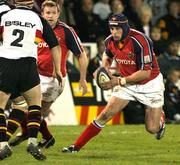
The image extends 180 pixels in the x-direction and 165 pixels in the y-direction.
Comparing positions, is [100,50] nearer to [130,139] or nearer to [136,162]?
[130,139]

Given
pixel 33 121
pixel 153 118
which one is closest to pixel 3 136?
pixel 33 121

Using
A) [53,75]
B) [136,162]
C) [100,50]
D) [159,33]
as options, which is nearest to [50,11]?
[53,75]

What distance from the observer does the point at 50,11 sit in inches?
462

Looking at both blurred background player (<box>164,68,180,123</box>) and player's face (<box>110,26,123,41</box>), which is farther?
blurred background player (<box>164,68,180,123</box>)

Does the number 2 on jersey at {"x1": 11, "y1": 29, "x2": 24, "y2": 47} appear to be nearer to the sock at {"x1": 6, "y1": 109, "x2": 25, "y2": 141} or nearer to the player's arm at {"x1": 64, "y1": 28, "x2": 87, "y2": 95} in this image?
the sock at {"x1": 6, "y1": 109, "x2": 25, "y2": 141}

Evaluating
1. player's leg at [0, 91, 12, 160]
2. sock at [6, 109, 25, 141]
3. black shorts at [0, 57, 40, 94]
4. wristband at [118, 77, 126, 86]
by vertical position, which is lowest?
sock at [6, 109, 25, 141]

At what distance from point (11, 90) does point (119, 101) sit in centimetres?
195

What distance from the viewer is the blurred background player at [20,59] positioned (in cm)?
990

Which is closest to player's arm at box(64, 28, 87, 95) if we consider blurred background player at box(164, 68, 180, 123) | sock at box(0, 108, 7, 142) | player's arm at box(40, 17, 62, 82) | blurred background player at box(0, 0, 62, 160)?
player's arm at box(40, 17, 62, 82)

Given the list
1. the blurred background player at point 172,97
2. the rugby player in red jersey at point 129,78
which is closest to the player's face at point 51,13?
the rugby player in red jersey at point 129,78

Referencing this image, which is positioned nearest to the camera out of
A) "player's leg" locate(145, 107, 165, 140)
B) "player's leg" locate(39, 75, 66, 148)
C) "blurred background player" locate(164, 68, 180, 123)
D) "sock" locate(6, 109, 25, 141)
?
"sock" locate(6, 109, 25, 141)

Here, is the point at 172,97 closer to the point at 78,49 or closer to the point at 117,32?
the point at 78,49

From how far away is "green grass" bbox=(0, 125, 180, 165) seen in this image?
1040cm

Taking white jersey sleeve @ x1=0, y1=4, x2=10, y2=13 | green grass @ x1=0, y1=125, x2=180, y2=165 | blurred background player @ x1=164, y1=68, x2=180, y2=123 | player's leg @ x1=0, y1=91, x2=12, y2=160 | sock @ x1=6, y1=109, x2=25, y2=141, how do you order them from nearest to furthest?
player's leg @ x1=0, y1=91, x2=12, y2=160 < green grass @ x1=0, y1=125, x2=180, y2=165 < white jersey sleeve @ x1=0, y1=4, x2=10, y2=13 < sock @ x1=6, y1=109, x2=25, y2=141 < blurred background player @ x1=164, y1=68, x2=180, y2=123
